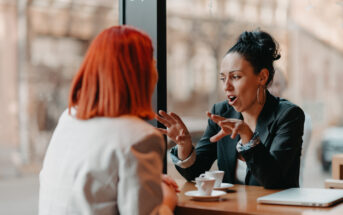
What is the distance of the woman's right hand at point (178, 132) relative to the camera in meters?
1.98

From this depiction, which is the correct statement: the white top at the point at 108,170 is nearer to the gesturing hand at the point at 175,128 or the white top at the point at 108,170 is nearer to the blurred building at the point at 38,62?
the gesturing hand at the point at 175,128

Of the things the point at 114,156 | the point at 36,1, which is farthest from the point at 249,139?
the point at 36,1

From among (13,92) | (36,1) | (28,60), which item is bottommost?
(13,92)

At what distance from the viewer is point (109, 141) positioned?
1.28 m

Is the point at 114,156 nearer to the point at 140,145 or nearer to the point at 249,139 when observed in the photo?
the point at 140,145

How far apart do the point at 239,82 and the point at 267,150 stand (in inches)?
14.7

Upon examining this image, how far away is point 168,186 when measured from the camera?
5.26 feet

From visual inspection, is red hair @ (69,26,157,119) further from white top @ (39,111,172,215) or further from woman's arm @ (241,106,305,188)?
woman's arm @ (241,106,305,188)

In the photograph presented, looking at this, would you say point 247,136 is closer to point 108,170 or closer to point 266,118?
point 266,118

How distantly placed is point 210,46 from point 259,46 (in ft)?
16.5

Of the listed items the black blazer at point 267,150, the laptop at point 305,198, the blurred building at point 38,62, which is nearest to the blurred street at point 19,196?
the blurred building at point 38,62

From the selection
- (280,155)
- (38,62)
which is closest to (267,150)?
(280,155)

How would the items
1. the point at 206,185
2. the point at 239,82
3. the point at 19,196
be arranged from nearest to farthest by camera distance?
the point at 206,185, the point at 239,82, the point at 19,196

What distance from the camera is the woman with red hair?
1261 mm
